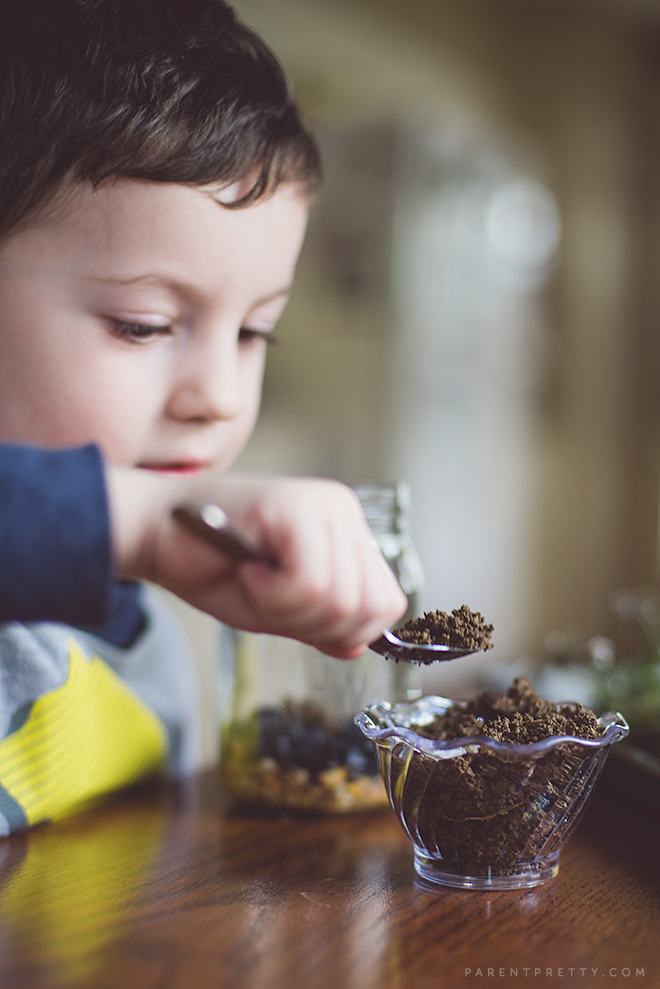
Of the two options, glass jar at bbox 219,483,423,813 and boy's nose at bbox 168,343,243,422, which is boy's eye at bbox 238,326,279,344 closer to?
boy's nose at bbox 168,343,243,422

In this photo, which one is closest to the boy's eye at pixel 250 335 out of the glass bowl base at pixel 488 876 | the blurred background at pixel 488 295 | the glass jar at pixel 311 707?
the glass jar at pixel 311 707

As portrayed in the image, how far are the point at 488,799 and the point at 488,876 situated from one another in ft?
0.17

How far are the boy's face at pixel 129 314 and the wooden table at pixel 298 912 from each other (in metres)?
0.27

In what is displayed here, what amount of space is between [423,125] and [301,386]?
891mm

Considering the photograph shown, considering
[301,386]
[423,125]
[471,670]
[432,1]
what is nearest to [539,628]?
[471,670]

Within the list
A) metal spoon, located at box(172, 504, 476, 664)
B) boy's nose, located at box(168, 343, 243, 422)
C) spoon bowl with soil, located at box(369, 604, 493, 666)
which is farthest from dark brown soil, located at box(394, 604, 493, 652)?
boy's nose, located at box(168, 343, 243, 422)

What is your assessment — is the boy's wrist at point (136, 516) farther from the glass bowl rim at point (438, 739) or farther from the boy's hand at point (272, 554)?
the glass bowl rim at point (438, 739)

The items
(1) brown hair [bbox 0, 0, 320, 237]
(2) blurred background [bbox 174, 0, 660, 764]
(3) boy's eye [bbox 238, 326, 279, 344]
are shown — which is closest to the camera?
(1) brown hair [bbox 0, 0, 320, 237]

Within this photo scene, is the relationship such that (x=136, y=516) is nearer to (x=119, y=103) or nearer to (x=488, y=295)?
(x=119, y=103)

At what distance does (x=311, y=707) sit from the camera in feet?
2.01

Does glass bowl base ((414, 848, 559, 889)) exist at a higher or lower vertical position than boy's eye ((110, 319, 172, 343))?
lower

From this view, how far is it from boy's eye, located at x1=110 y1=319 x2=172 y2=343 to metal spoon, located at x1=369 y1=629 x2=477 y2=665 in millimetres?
264

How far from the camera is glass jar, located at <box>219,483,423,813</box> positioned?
574 mm

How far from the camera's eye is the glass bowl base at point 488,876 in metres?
0.45
